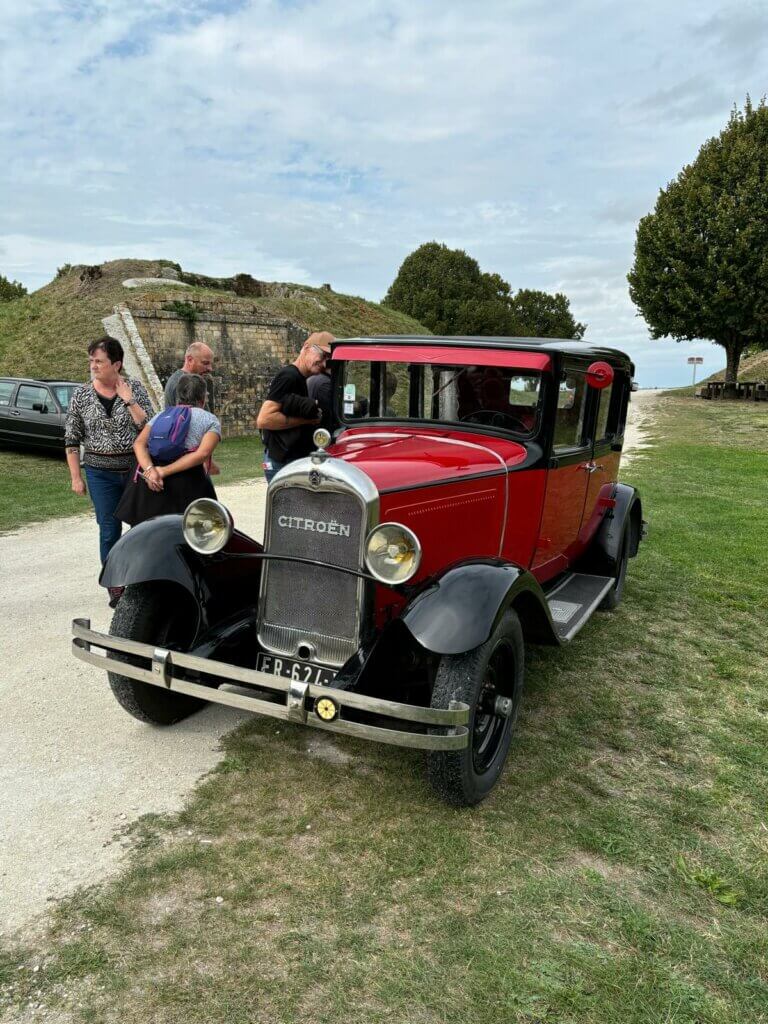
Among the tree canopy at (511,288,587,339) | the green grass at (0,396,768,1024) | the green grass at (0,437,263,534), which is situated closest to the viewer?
the green grass at (0,396,768,1024)

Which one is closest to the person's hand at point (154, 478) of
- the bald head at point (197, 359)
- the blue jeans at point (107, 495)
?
the blue jeans at point (107, 495)

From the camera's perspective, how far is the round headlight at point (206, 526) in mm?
3273

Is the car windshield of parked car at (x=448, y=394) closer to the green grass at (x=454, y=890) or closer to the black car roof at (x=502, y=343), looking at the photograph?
the black car roof at (x=502, y=343)

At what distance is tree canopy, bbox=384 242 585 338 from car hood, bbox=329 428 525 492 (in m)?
43.3

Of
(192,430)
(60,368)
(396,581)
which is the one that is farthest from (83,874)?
(60,368)

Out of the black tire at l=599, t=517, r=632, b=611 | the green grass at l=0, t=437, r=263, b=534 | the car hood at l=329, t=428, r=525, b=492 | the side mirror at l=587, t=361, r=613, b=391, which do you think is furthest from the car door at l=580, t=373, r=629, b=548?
the green grass at l=0, t=437, r=263, b=534

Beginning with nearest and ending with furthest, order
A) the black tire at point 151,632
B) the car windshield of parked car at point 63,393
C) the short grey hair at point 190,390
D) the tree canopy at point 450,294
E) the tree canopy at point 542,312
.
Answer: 1. the black tire at point 151,632
2. the short grey hair at point 190,390
3. the car windshield of parked car at point 63,393
4. the tree canopy at point 450,294
5. the tree canopy at point 542,312

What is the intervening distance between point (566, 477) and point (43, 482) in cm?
959

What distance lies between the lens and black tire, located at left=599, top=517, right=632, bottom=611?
5457 mm

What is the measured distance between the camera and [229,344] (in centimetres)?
2055

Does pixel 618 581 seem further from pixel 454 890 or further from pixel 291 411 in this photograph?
pixel 454 890

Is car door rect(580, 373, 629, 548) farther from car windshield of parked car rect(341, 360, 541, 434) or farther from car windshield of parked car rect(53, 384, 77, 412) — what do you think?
car windshield of parked car rect(53, 384, 77, 412)

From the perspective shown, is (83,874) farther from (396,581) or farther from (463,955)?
(396,581)

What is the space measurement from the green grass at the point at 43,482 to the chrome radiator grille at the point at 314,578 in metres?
6.16
